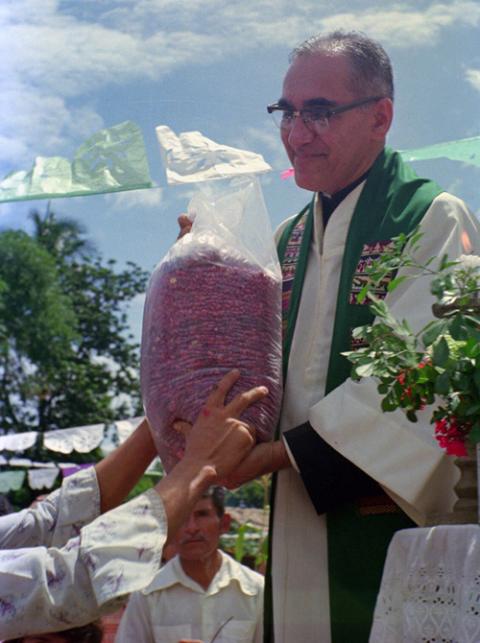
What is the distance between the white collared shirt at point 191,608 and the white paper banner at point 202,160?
152 cm

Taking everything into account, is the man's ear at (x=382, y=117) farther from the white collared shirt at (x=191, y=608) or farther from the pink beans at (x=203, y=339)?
the white collared shirt at (x=191, y=608)

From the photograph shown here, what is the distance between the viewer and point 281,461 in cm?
221

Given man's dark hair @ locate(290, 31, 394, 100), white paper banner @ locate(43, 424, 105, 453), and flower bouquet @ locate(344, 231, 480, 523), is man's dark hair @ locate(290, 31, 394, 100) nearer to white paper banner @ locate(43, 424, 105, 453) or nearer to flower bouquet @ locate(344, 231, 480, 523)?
flower bouquet @ locate(344, 231, 480, 523)

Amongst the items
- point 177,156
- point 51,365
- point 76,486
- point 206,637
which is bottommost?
point 51,365

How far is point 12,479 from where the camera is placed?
8469 millimetres

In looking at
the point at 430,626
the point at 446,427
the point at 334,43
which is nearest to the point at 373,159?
the point at 334,43

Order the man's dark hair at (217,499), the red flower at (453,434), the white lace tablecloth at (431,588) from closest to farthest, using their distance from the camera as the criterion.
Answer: the white lace tablecloth at (431,588) → the red flower at (453,434) → the man's dark hair at (217,499)

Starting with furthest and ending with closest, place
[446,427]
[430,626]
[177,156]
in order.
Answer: [177,156]
[446,427]
[430,626]

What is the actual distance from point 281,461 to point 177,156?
809 millimetres

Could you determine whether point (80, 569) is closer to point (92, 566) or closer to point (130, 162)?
point (92, 566)

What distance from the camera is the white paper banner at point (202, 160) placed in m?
2.57

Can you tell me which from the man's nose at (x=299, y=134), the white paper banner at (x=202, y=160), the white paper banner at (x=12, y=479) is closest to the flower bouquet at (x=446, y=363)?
the man's nose at (x=299, y=134)

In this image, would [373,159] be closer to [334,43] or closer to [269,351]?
[334,43]

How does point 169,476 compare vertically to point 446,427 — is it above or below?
below
